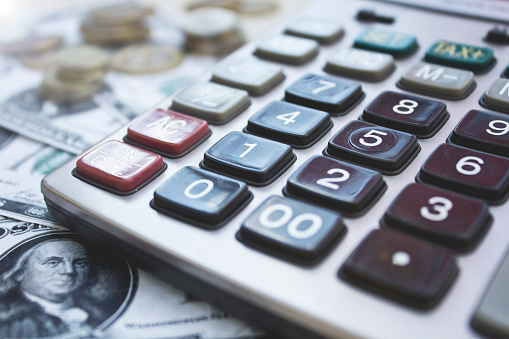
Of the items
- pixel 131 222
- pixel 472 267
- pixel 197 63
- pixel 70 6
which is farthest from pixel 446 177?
pixel 70 6

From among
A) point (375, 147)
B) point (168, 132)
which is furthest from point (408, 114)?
point (168, 132)

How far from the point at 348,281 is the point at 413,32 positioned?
0.91 ft

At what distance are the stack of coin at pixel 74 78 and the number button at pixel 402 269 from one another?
33cm

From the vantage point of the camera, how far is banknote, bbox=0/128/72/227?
1.11 feet

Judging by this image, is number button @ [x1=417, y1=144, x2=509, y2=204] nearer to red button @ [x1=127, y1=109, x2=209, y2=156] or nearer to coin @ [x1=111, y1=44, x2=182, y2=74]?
red button @ [x1=127, y1=109, x2=209, y2=156]

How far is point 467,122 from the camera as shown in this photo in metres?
0.31

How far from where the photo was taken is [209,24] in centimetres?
55

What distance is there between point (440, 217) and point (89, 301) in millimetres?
179

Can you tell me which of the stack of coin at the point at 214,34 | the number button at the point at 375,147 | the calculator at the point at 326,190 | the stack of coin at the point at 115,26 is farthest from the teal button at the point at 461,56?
the stack of coin at the point at 115,26

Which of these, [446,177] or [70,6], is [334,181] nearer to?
[446,177]

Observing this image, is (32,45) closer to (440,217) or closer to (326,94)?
(326,94)

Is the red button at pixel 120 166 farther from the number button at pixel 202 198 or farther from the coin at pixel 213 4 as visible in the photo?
the coin at pixel 213 4

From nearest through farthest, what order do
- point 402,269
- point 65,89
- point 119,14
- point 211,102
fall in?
point 402,269, point 211,102, point 65,89, point 119,14

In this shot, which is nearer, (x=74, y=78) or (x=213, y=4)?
(x=74, y=78)
